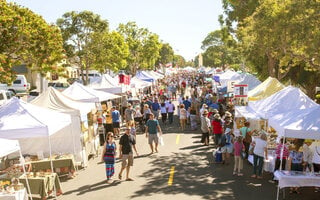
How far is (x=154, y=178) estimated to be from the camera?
35.8 ft

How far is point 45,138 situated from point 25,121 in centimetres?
314

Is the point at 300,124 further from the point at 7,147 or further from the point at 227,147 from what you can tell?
the point at 7,147

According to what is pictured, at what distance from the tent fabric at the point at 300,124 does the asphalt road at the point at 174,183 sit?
1776mm

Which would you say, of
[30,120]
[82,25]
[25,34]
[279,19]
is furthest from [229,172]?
[82,25]

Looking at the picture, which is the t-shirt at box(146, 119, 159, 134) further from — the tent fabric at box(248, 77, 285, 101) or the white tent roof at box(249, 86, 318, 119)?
the tent fabric at box(248, 77, 285, 101)

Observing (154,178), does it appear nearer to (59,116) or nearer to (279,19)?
(59,116)

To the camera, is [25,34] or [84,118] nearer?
[84,118]

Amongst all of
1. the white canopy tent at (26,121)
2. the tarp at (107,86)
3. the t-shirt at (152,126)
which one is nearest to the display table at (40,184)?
the white canopy tent at (26,121)

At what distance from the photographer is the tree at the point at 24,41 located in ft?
44.8

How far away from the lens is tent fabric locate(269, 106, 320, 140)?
848cm

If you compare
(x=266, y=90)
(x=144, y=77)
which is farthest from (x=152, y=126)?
(x=144, y=77)

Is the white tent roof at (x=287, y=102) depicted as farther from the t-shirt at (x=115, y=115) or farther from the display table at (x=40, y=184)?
the display table at (x=40, y=184)

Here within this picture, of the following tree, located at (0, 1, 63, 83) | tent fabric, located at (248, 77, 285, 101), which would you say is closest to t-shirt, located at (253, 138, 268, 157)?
tent fabric, located at (248, 77, 285, 101)

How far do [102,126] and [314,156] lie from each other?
10.0m
